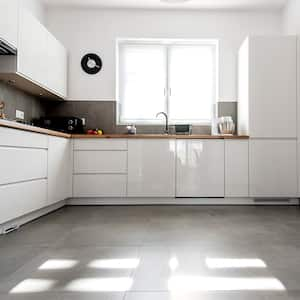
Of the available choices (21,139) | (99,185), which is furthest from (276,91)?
(21,139)

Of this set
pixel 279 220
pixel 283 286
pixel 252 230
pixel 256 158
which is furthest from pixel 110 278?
pixel 256 158

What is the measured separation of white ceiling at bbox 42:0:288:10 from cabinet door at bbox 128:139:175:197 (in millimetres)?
1870

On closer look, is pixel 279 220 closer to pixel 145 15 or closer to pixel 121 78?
pixel 121 78

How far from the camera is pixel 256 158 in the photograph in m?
4.14

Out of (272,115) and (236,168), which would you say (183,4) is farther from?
(236,168)

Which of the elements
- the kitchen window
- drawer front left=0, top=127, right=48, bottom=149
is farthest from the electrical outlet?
the kitchen window

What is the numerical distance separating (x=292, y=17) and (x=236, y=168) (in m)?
2.06

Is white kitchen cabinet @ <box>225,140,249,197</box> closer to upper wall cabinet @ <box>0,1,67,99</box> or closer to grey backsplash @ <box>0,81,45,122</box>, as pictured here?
upper wall cabinet @ <box>0,1,67,99</box>

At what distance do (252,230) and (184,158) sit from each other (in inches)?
65.0

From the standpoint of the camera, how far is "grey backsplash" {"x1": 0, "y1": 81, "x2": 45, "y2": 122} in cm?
357

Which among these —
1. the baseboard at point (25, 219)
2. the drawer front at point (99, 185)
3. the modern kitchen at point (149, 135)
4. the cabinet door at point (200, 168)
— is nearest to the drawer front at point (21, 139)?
the modern kitchen at point (149, 135)

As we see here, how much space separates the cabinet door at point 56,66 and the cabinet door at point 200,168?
1.63m

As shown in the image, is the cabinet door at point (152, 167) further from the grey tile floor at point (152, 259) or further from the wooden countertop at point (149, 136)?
the grey tile floor at point (152, 259)

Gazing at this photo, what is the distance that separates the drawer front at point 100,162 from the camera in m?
4.11
